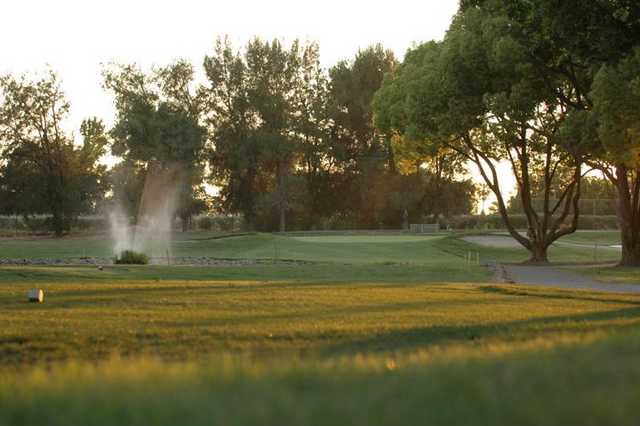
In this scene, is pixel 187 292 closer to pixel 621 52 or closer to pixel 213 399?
pixel 621 52

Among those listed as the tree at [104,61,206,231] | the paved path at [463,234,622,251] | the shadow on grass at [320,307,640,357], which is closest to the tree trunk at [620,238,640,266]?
the paved path at [463,234,622,251]

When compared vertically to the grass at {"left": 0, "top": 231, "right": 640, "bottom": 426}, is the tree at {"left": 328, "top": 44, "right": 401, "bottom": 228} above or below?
above

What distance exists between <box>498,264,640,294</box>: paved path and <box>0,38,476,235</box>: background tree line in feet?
133

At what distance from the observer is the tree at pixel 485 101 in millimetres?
35781

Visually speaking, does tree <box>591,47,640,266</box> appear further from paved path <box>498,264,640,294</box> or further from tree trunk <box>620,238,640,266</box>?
tree trunk <box>620,238,640,266</box>

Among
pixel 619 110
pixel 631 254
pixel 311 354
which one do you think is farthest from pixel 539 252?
pixel 311 354

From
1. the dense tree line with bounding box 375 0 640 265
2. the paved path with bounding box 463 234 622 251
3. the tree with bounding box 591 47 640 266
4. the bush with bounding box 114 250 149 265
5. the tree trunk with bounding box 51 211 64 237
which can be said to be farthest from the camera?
the tree trunk with bounding box 51 211 64 237

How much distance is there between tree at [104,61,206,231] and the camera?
76750 millimetres

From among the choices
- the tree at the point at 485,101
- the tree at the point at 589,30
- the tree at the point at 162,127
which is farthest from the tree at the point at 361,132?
the tree at the point at 589,30

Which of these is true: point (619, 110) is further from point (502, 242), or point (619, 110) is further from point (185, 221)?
point (185, 221)

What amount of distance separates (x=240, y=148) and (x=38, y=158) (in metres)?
18.3

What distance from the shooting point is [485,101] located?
3716 cm

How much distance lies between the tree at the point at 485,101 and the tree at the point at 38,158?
40597 millimetres

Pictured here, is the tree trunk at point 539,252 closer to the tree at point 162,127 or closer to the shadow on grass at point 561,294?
the shadow on grass at point 561,294
